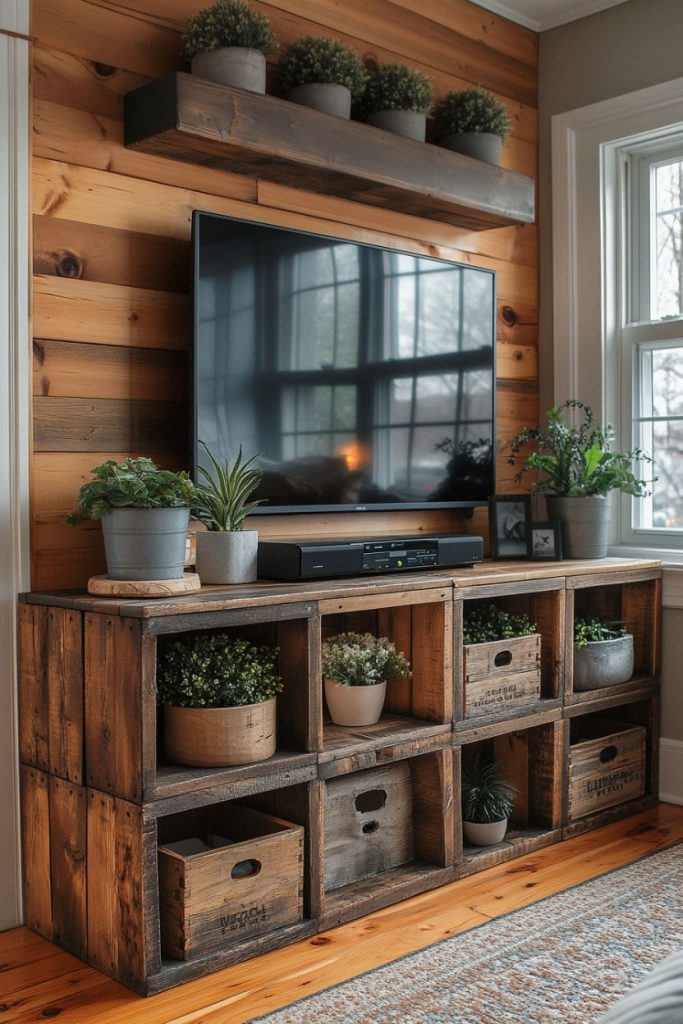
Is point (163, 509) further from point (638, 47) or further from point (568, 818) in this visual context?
point (638, 47)

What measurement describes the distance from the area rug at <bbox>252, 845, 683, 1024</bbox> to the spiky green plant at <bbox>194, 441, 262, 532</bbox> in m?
0.99

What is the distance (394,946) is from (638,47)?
2.76 m

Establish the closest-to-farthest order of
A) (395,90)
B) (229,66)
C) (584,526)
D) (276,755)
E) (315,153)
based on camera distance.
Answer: (276,755), (229,66), (315,153), (395,90), (584,526)

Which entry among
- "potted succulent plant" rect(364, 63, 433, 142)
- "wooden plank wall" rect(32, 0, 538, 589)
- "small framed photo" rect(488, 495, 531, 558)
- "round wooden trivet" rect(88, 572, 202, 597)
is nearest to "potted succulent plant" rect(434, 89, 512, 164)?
"potted succulent plant" rect(364, 63, 433, 142)

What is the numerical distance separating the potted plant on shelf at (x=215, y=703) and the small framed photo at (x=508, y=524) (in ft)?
3.48

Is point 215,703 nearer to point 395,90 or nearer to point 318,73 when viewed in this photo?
point 318,73

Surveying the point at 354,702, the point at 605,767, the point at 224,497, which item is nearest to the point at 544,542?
the point at 605,767

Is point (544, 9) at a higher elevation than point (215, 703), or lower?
higher

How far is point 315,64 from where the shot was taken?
264 centimetres

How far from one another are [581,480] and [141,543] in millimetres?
1575

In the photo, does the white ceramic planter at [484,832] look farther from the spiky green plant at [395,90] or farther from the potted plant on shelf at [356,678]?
the spiky green plant at [395,90]

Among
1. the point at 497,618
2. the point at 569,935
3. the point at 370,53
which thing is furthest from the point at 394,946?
the point at 370,53

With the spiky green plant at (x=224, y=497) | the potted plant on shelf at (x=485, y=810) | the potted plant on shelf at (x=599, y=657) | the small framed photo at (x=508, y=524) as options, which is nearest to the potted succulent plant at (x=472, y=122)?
the small framed photo at (x=508, y=524)

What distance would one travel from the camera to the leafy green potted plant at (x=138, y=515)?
2102 mm
